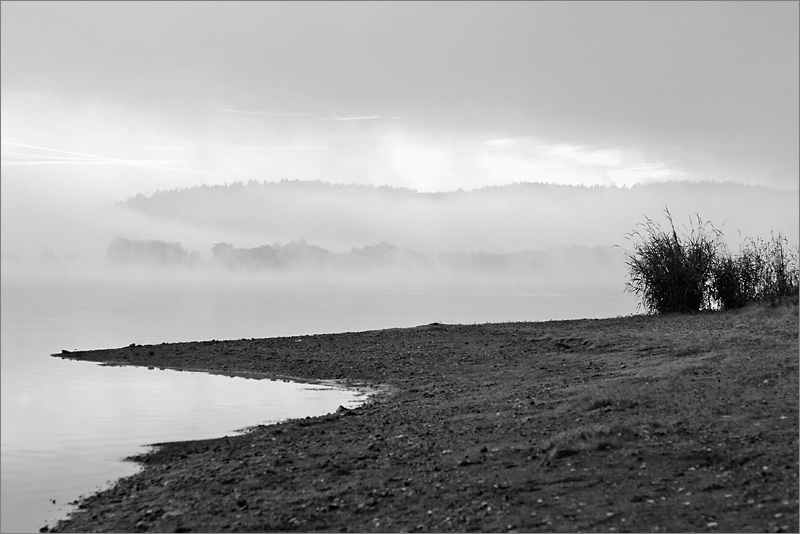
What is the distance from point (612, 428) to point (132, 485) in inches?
204

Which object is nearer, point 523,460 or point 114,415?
point 523,460

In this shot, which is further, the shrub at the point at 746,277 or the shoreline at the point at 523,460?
the shrub at the point at 746,277

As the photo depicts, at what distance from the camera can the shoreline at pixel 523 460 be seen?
6.60m

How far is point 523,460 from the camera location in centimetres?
802

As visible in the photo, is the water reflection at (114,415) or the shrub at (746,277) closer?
the water reflection at (114,415)

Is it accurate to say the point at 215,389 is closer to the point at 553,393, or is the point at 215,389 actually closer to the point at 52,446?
the point at 52,446

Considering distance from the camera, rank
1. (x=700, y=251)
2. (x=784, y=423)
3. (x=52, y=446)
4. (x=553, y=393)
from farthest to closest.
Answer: (x=700, y=251) → (x=553, y=393) → (x=52, y=446) → (x=784, y=423)

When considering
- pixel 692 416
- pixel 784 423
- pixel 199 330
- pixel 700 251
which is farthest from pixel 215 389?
pixel 199 330

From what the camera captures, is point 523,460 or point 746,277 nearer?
point 523,460

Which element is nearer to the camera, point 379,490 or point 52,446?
point 379,490

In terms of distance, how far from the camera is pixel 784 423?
8.23 m

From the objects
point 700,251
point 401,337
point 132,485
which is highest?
point 700,251

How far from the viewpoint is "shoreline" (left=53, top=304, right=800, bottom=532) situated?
660 centimetres

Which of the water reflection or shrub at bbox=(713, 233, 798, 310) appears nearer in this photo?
the water reflection
